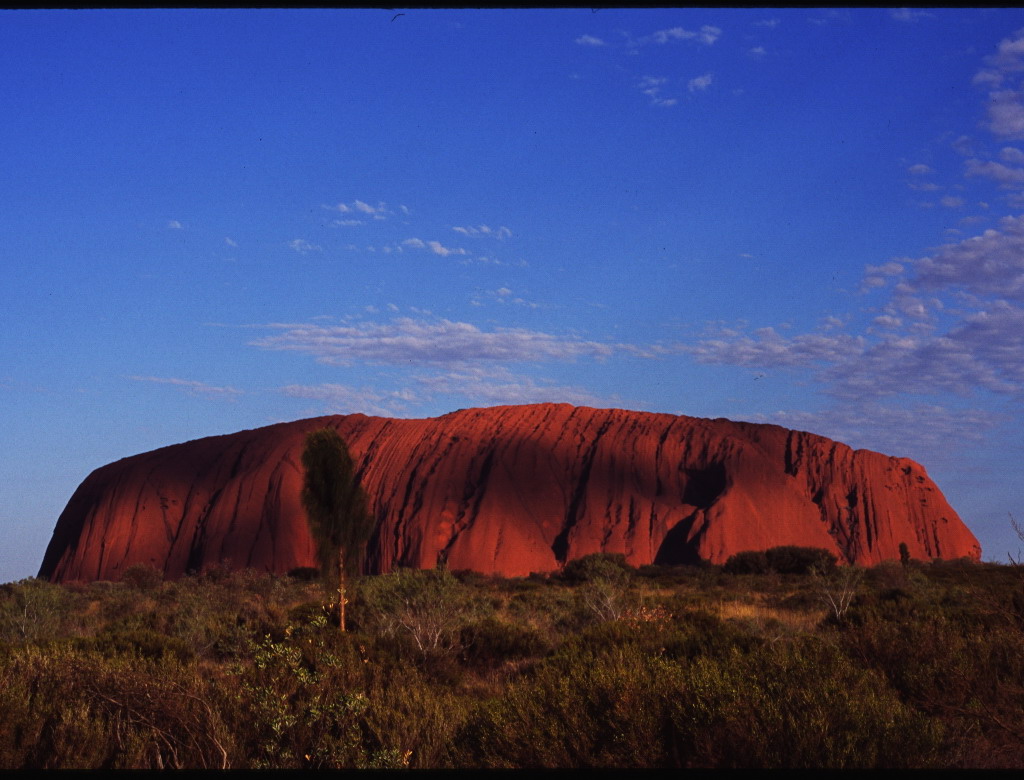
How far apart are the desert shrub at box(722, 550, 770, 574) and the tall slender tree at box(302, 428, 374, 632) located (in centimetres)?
2722

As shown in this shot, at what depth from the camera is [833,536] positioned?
207 feet

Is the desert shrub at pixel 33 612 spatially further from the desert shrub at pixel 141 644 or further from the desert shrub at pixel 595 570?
Result: the desert shrub at pixel 595 570

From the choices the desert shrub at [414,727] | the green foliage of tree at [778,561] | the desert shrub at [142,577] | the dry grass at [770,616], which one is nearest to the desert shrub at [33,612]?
the desert shrub at [414,727]

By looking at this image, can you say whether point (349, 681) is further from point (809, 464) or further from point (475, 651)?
point (809, 464)

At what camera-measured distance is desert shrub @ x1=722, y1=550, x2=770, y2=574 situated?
42406 mm

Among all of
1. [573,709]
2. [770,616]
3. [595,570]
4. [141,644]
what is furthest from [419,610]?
[595,570]

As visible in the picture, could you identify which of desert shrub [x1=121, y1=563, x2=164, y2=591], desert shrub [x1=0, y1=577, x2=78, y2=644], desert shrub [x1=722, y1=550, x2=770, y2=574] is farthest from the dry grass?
A: desert shrub [x1=121, y1=563, x2=164, y2=591]

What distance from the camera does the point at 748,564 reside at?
43.1 metres

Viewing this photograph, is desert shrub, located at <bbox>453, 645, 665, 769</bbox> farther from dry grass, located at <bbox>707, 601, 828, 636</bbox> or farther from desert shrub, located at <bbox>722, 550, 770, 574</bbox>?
desert shrub, located at <bbox>722, 550, 770, 574</bbox>

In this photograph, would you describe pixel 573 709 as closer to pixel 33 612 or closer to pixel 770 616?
pixel 770 616

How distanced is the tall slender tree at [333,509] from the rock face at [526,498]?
35.8 meters

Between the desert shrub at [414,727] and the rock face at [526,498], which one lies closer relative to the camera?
the desert shrub at [414,727]

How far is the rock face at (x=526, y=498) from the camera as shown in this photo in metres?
57.6

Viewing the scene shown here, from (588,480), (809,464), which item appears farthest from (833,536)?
(588,480)
